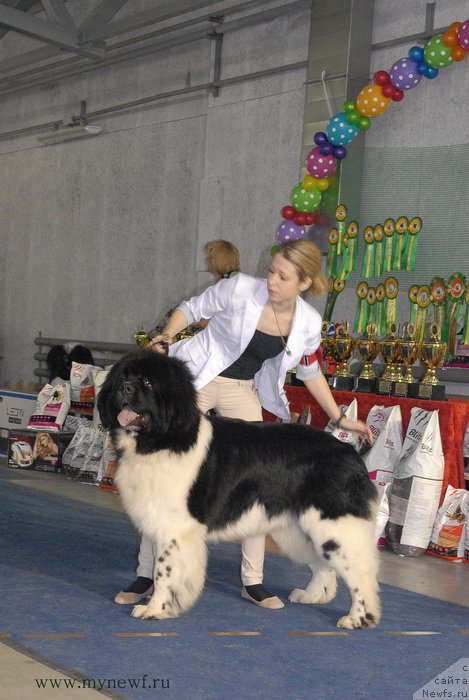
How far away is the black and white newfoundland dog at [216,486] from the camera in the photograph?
10.4 ft

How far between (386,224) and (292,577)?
3.38 metres

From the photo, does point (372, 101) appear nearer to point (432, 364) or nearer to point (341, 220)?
point (341, 220)

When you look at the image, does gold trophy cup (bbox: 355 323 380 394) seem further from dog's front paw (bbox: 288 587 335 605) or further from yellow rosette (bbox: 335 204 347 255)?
dog's front paw (bbox: 288 587 335 605)

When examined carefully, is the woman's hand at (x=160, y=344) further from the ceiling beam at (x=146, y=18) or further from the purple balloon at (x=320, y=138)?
the ceiling beam at (x=146, y=18)

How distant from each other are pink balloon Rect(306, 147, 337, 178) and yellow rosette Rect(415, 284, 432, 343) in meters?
1.87

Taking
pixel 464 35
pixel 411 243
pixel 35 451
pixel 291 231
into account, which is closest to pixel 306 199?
pixel 291 231

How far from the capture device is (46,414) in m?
7.84

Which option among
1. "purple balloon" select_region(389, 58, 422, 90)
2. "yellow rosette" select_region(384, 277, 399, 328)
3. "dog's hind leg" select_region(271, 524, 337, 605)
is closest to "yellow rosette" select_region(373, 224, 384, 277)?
"yellow rosette" select_region(384, 277, 399, 328)

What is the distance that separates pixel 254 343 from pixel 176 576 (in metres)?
0.98

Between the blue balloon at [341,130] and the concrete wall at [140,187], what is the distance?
128cm

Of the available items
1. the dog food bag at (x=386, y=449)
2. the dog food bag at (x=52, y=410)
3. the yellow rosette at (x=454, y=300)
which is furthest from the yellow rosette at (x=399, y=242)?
the dog food bag at (x=52, y=410)

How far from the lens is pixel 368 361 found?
5902mm

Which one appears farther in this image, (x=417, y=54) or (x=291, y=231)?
(x=291, y=231)

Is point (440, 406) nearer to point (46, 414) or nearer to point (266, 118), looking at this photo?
point (46, 414)
